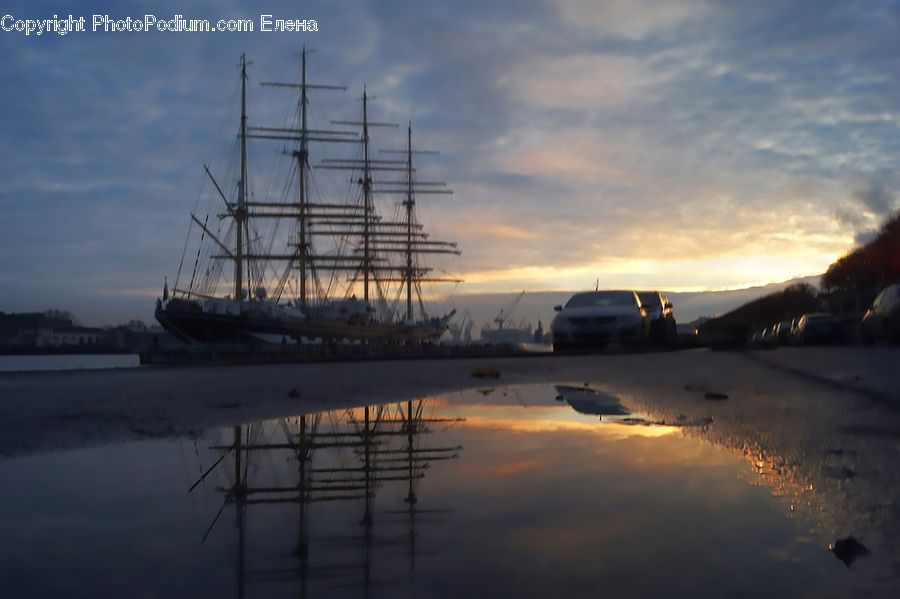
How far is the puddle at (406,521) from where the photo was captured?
2820 mm

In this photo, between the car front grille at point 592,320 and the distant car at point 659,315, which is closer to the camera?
the car front grille at point 592,320

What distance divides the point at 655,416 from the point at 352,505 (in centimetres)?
400

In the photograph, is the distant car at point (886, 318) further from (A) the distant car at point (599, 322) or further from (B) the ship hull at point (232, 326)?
(B) the ship hull at point (232, 326)

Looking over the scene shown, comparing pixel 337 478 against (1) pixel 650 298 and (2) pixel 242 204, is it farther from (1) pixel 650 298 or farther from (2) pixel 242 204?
(2) pixel 242 204

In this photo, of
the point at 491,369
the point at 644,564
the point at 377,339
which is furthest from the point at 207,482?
the point at 377,339

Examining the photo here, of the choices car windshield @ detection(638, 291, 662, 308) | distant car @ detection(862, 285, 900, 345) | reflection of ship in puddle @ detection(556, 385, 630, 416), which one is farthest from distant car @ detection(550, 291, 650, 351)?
reflection of ship in puddle @ detection(556, 385, 630, 416)

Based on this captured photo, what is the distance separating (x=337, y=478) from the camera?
4582mm

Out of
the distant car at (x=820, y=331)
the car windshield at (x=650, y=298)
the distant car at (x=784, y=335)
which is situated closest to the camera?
the car windshield at (x=650, y=298)

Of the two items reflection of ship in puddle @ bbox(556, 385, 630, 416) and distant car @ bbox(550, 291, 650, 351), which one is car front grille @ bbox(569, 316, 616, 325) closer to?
distant car @ bbox(550, 291, 650, 351)

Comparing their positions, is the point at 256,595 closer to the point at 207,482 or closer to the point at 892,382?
the point at 207,482

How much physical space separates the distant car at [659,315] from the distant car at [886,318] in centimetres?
544

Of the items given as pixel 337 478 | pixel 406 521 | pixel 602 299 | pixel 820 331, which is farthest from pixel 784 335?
pixel 406 521

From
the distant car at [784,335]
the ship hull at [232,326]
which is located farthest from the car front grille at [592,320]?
the ship hull at [232,326]

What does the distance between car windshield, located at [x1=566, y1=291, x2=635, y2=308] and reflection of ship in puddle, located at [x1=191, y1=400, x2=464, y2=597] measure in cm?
1434
